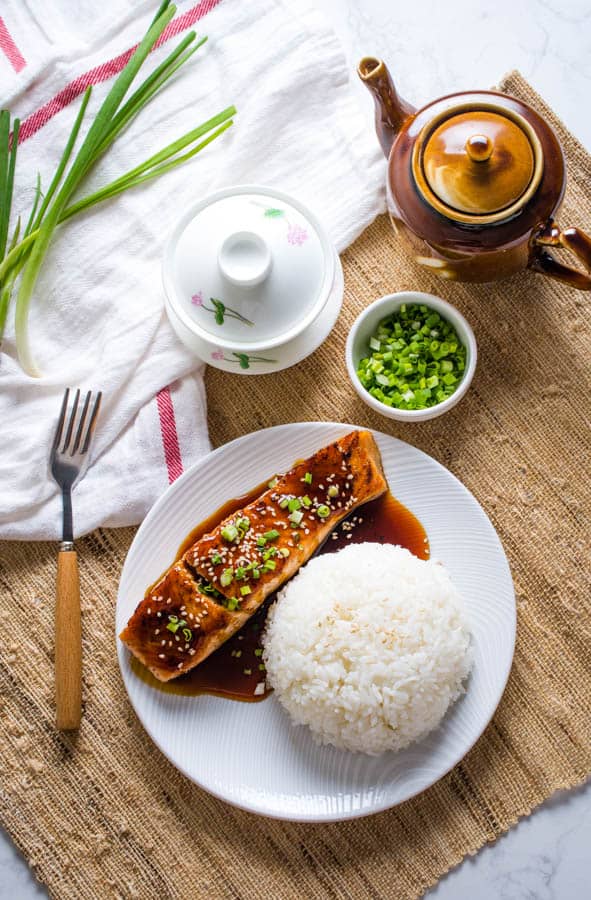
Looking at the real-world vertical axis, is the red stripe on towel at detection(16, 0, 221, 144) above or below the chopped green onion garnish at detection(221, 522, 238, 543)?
above

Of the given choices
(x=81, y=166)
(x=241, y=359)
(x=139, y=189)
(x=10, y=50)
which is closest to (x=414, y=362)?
(x=241, y=359)

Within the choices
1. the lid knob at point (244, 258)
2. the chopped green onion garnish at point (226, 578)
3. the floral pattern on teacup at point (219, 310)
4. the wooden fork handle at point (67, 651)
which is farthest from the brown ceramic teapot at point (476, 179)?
the wooden fork handle at point (67, 651)

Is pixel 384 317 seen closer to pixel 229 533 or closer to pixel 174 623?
pixel 229 533

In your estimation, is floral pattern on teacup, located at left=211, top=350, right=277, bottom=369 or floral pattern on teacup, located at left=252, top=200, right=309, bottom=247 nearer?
floral pattern on teacup, located at left=252, top=200, right=309, bottom=247

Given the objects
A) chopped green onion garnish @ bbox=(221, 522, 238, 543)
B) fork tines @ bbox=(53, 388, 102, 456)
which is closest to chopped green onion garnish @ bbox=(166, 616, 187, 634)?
chopped green onion garnish @ bbox=(221, 522, 238, 543)

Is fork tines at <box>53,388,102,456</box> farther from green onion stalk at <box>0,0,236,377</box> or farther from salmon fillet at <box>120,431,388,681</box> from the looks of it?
salmon fillet at <box>120,431,388,681</box>

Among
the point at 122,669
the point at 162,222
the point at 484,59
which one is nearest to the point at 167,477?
the point at 122,669

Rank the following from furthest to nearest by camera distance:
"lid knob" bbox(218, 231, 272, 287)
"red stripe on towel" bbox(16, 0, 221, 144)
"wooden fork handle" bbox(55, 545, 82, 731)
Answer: "red stripe on towel" bbox(16, 0, 221, 144) < "wooden fork handle" bbox(55, 545, 82, 731) < "lid knob" bbox(218, 231, 272, 287)
